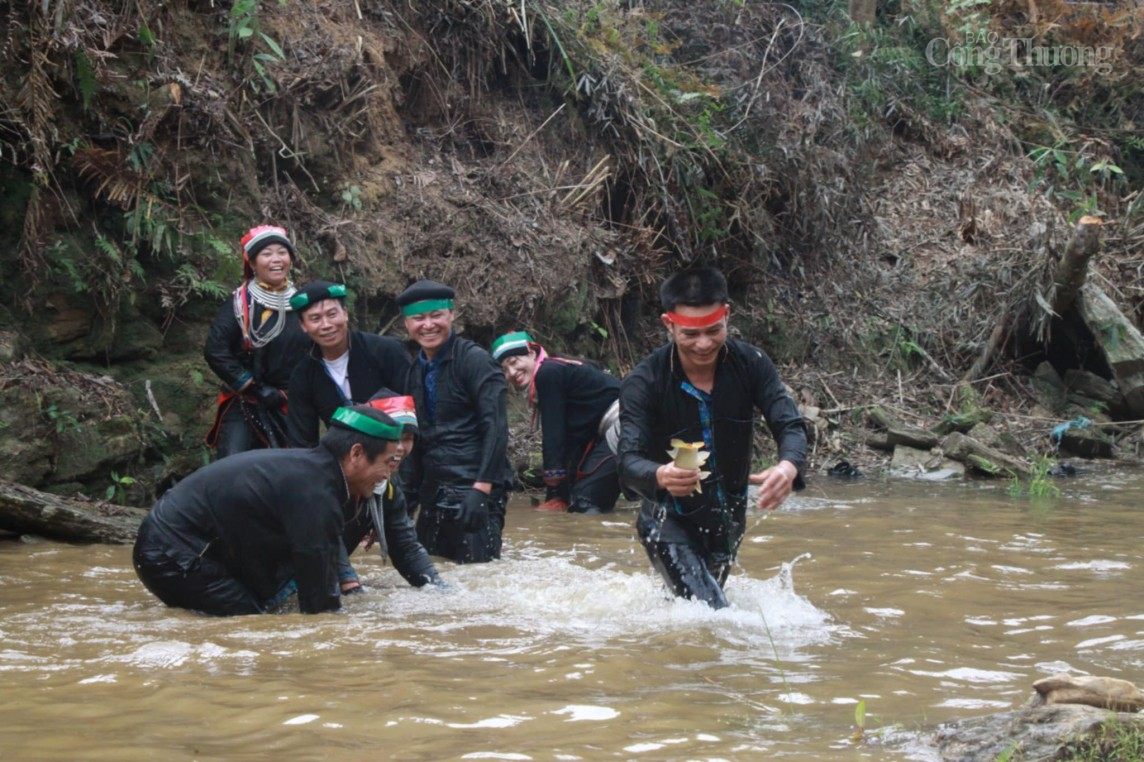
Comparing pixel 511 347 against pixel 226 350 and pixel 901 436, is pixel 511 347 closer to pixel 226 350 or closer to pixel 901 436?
pixel 226 350

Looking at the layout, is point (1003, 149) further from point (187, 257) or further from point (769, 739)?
point (769, 739)

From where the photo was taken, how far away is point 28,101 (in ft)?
26.9

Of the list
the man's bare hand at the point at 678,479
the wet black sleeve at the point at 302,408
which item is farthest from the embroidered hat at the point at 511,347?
the man's bare hand at the point at 678,479

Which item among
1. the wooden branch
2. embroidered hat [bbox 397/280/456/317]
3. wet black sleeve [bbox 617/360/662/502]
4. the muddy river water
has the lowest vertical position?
the muddy river water

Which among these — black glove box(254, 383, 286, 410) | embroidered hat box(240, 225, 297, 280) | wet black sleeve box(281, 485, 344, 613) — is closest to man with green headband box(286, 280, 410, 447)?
black glove box(254, 383, 286, 410)

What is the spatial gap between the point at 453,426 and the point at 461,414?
0.27 ft

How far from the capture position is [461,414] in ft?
23.5

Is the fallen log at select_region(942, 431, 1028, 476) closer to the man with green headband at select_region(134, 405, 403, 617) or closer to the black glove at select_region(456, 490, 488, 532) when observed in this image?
the black glove at select_region(456, 490, 488, 532)

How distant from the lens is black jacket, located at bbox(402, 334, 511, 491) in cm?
698

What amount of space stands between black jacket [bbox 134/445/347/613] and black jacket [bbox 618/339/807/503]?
1.29m

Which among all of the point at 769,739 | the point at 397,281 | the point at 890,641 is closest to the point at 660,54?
the point at 397,281

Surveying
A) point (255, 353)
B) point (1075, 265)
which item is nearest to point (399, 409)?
point (255, 353)

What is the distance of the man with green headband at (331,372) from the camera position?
22.5 ft

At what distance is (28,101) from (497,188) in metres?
4.86
